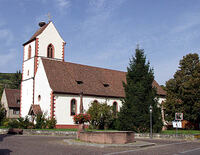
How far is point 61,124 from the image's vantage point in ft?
104

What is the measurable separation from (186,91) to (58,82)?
17984 millimetres

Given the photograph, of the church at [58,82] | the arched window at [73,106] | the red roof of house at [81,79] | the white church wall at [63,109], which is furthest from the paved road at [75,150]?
the arched window at [73,106]

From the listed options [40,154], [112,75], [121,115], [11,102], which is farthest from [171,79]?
[11,102]

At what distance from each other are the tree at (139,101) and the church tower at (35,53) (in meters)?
15.1

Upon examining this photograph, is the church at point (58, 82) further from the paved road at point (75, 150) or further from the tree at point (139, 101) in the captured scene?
the paved road at point (75, 150)

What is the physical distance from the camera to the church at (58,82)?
32062 mm

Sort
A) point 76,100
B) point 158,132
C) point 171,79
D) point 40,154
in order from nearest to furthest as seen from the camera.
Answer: point 40,154, point 158,132, point 76,100, point 171,79

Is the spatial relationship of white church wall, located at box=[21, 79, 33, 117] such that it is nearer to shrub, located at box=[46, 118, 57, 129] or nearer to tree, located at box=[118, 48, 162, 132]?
shrub, located at box=[46, 118, 57, 129]

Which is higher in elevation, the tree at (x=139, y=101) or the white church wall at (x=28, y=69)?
the white church wall at (x=28, y=69)

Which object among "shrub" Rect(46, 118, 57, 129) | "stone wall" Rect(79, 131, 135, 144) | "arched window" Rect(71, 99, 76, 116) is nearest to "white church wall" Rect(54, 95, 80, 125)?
"arched window" Rect(71, 99, 76, 116)

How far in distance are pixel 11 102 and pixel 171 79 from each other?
36.6 meters

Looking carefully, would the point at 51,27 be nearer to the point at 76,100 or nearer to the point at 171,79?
the point at 76,100

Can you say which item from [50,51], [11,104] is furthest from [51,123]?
[11,104]

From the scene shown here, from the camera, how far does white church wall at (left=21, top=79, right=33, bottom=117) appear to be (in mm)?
36031
